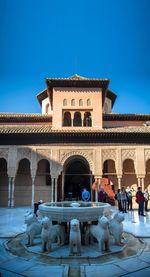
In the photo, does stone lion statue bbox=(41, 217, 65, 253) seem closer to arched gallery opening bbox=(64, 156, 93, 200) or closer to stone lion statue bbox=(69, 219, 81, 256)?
stone lion statue bbox=(69, 219, 81, 256)

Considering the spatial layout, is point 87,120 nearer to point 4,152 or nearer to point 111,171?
point 111,171

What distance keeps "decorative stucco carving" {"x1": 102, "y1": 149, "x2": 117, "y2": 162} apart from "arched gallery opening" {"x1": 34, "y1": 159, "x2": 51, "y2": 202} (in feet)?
14.2

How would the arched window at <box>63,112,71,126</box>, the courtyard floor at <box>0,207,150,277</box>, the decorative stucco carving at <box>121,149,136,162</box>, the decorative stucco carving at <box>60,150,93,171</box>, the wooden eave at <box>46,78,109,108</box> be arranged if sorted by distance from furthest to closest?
the arched window at <box>63,112,71,126</box> → the wooden eave at <box>46,78,109,108</box> → the decorative stucco carving at <box>121,149,136,162</box> → the decorative stucco carving at <box>60,150,93,171</box> → the courtyard floor at <box>0,207,150,277</box>

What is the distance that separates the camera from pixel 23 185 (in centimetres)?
1716

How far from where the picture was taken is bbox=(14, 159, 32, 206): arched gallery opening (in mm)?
16906

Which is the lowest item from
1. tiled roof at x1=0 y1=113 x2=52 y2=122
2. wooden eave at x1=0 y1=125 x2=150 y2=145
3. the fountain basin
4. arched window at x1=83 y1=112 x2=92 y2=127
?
the fountain basin

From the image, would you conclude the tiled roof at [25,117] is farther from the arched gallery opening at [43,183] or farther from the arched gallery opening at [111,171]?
the arched gallery opening at [111,171]

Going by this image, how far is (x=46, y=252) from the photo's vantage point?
5250mm

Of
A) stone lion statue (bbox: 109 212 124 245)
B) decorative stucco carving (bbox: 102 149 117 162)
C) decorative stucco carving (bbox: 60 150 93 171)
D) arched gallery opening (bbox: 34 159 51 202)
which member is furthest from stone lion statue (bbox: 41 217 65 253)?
arched gallery opening (bbox: 34 159 51 202)

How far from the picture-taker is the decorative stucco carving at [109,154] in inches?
625

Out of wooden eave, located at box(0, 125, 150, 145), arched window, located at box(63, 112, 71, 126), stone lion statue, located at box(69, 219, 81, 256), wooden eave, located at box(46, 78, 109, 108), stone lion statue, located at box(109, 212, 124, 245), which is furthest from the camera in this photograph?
arched window, located at box(63, 112, 71, 126)

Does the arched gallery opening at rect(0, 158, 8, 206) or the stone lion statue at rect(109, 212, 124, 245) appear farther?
the arched gallery opening at rect(0, 158, 8, 206)

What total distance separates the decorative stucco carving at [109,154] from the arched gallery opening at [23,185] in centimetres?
572

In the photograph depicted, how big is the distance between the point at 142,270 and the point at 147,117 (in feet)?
55.7
